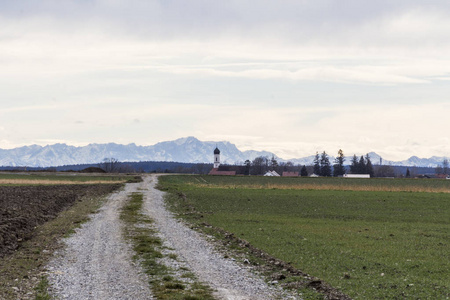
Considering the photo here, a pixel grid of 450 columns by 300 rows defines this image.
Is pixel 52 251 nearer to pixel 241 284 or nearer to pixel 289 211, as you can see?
pixel 241 284

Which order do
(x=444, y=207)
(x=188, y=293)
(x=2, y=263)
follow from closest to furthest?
(x=188, y=293)
(x=2, y=263)
(x=444, y=207)

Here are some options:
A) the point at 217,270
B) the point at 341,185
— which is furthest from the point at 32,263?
the point at 341,185

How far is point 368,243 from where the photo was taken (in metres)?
23.1

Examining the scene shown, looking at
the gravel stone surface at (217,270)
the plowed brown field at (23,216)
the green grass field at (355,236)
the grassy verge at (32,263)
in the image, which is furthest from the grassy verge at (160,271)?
the plowed brown field at (23,216)

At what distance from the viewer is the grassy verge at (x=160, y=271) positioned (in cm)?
1321

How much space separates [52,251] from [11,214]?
Result: 14.2m

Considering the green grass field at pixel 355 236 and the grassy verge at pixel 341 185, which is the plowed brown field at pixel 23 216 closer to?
the green grass field at pixel 355 236

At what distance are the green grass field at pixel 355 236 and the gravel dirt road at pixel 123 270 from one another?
2.53 metres

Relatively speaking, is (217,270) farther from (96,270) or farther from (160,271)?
(96,270)

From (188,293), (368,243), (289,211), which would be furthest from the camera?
(289,211)

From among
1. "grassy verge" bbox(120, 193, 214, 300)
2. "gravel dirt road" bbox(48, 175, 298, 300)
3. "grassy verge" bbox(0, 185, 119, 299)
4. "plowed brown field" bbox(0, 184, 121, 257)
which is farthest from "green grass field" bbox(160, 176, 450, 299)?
"plowed brown field" bbox(0, 184, 121, 257)

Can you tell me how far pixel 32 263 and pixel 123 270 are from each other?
4223 millimetres

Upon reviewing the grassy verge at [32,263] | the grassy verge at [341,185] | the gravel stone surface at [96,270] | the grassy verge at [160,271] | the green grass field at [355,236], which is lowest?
the grassy verge at [32,263]

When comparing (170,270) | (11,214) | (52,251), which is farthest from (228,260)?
(11,214)
